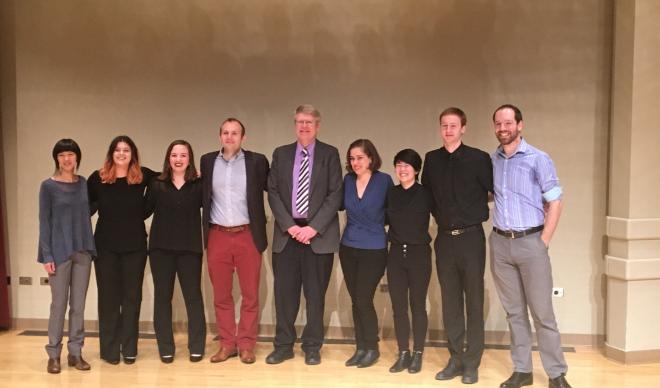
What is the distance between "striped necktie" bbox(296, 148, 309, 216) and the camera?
4.35 metres

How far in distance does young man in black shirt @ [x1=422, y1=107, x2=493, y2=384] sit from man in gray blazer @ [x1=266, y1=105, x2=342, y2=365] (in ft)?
2.26

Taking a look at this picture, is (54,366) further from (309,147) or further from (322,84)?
(322,84)

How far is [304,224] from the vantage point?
173 inches

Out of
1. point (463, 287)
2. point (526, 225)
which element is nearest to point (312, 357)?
point (463, 287)

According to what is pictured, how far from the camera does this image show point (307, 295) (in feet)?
14.5

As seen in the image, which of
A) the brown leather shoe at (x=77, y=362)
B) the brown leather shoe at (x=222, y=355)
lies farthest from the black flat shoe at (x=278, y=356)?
the brown leather shoe at (x=77, y=362)

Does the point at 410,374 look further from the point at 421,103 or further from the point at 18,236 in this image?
the point at 18,236

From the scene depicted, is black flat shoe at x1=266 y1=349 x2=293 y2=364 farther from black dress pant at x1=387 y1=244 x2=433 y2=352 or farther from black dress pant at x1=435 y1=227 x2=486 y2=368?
black dress pant at x1=435 y1=227 x2=486 y2=368

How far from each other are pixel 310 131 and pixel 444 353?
6.18 ft

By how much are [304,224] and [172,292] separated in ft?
3.30

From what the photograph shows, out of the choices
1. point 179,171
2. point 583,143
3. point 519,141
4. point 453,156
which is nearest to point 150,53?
point 179,171

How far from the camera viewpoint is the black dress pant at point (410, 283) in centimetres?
415

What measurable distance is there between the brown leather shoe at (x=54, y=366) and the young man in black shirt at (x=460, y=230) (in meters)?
2.44

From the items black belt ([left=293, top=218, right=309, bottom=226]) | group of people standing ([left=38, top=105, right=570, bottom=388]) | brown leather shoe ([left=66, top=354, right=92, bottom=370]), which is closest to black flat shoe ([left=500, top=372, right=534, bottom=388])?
group of people standing ([left=38, top=105, right=570, bottom=388])
